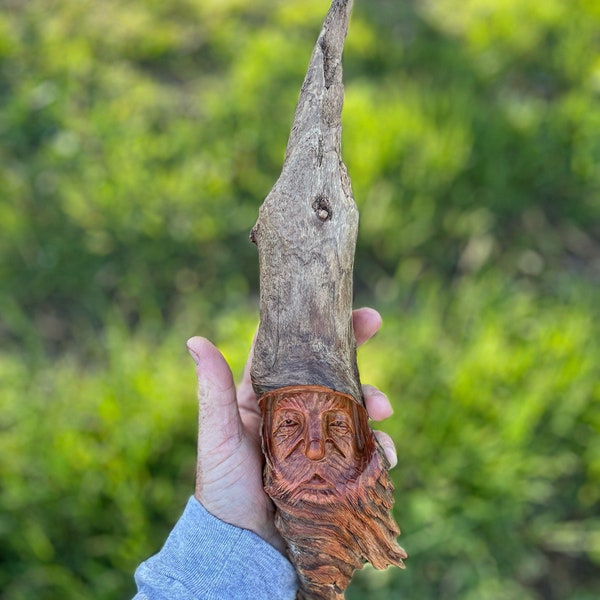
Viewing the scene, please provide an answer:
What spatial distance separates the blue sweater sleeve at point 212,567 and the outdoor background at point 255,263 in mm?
594

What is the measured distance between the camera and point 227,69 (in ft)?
12.7

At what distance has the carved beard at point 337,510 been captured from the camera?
1268 millimetres

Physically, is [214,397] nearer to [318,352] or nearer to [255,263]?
[318,352]

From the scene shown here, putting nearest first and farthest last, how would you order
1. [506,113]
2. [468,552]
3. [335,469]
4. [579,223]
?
1. [335,469]
2. [468,552]
3. [579,223]
4. [506,113]

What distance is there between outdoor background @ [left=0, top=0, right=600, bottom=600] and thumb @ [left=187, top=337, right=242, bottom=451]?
62 cm

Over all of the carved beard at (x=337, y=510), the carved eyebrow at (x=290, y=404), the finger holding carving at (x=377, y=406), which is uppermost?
the finger holding carving at (x=377, y=406)

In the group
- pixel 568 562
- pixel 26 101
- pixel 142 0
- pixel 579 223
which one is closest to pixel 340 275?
pixel 568 562

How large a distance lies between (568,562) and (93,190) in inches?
93.2

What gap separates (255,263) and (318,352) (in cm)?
167

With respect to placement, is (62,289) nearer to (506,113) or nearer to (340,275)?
(340,275)

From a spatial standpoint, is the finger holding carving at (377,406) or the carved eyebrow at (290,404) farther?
the finger holding carving at (377,406)

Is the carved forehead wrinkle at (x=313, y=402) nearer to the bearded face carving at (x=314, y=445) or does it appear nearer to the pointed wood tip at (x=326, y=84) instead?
the bearded face carving at (x=314, y=445)

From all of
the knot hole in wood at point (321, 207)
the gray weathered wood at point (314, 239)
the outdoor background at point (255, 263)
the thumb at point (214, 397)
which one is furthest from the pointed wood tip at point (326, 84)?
the outdoor background at point (255, 263)

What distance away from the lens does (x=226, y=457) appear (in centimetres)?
145
